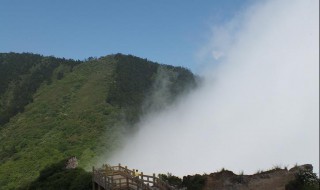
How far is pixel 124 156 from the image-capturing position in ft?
273

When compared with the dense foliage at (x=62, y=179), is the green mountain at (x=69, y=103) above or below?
above

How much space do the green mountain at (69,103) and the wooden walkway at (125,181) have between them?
29.7 metres

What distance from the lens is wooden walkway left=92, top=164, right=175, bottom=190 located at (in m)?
27.8

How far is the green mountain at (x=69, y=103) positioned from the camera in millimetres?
74438

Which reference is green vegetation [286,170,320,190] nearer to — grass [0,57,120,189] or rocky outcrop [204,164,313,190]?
rocky outcrop [204,164,313,190]

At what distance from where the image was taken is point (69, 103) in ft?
326

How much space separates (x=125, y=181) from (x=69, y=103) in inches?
2769

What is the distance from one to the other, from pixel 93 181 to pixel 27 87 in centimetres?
8201

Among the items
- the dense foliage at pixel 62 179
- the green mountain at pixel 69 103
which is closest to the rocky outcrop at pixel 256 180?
the dense foliage at pixel 62 179

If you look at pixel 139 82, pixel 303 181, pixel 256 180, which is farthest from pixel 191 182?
pixel 139 82

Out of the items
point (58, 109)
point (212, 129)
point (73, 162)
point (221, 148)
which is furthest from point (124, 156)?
point (212, 129)

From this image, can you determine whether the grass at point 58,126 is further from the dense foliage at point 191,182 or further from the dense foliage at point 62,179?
the dense foliage at point 191,182

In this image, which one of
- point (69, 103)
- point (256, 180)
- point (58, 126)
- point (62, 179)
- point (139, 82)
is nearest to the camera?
point (256, 180)

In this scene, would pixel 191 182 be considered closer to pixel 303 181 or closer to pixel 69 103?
pixel 303 181
